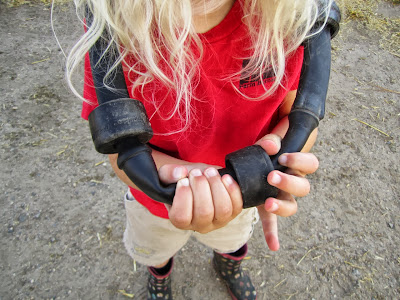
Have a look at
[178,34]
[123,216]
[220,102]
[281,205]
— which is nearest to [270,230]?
[281,205]

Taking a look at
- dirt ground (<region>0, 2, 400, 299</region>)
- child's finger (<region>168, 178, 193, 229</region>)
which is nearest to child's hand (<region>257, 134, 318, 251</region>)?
child's finger (<region>168, 178, 193, 229</region>)

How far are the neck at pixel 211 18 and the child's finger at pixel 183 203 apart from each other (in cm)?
35

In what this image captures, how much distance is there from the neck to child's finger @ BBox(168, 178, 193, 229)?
0.35 meters

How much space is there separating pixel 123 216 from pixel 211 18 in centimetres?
104

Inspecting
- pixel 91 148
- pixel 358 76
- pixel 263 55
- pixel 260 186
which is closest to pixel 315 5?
pixel 263 55

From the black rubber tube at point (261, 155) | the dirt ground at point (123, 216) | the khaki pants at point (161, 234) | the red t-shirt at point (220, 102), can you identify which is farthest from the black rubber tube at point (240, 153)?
the dirt ground at point (123, 216)

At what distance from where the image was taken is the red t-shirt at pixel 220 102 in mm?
687

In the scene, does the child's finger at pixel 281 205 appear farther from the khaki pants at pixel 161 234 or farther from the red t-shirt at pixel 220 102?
the khaki pants at pixel 161 234

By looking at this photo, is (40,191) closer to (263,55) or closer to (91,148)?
(91,148)

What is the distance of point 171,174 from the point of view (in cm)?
51

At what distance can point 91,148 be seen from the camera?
168 cm

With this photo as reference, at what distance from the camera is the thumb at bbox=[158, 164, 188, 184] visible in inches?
19.9

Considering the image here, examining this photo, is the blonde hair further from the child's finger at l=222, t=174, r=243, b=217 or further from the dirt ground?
the dirt ground

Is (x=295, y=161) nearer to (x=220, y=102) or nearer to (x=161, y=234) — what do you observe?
(x=220, y=102)
